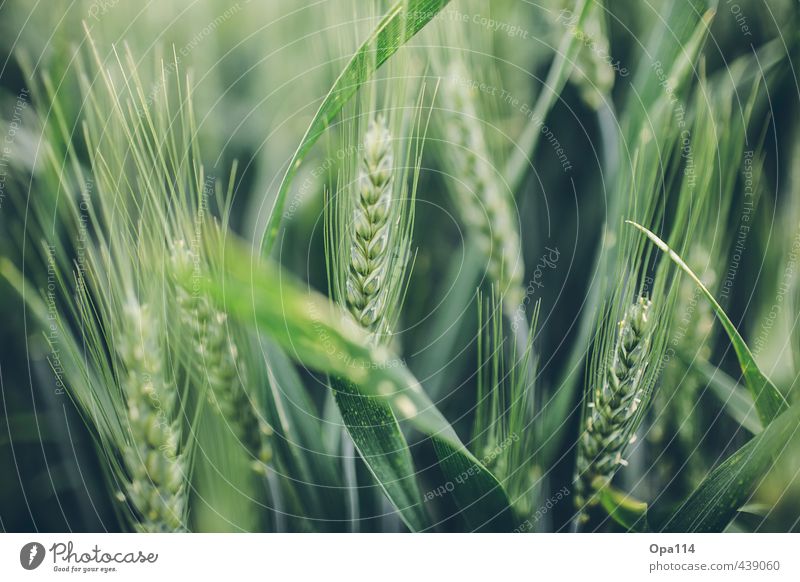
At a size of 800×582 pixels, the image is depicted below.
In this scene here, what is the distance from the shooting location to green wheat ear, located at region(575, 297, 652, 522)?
574mm

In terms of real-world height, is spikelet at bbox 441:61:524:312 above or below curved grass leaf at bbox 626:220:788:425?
above

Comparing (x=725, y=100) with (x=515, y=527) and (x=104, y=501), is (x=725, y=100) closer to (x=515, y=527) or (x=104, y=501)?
(x=515, y=527)

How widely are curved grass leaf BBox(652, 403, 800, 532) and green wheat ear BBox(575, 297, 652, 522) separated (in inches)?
3.6

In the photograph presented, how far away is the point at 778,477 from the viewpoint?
Answer: 0.63m

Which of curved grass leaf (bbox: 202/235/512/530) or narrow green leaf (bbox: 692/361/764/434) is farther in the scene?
narrow green leaf (bbox: 692/361/764/434)

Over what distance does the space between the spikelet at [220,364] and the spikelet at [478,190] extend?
28 centimetres

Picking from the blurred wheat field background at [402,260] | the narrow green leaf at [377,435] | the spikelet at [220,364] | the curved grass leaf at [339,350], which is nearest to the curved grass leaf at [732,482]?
the blurred wheat field background at [402,260]

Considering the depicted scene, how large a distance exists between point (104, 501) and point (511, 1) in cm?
68

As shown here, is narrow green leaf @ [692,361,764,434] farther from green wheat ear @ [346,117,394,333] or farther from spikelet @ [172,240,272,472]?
spikelet @ [172,240,272,472]

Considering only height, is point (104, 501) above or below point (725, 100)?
below

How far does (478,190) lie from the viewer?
1.87ft

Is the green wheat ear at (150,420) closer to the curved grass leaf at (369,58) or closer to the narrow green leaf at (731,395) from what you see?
the curved grass leaf at (369,58)

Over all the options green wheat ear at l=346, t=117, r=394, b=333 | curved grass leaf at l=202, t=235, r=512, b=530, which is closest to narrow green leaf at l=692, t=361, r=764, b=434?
curved grass leaf at l=202, t=235, r=512, b=530

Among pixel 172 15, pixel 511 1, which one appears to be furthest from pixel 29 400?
pixel 511 1
